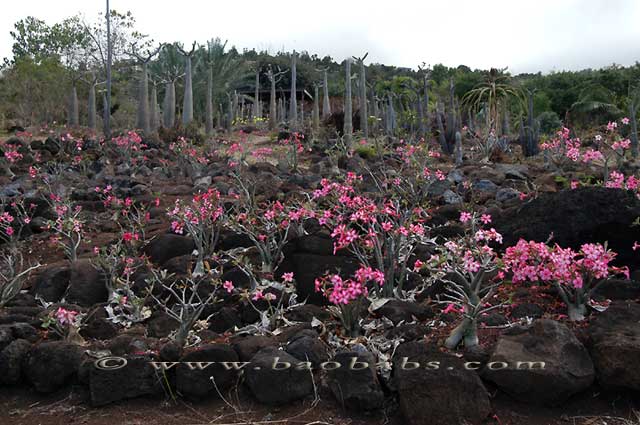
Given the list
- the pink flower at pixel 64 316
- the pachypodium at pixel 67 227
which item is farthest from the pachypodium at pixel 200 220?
the pink flower at pixel 64 316

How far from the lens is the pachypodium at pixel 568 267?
3.33m

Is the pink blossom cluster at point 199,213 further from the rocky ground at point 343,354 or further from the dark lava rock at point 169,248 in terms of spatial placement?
the rocky ground at point 343,354

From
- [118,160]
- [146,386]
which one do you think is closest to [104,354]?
[146,386]

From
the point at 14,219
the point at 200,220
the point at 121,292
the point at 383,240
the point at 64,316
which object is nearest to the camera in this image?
the point at 64,316

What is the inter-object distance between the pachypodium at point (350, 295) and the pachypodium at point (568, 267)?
74 cm

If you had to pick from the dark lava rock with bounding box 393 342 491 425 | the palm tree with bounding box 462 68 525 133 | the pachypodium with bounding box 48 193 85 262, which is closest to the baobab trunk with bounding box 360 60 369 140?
the palm tree with bounding box 462 68 525 133

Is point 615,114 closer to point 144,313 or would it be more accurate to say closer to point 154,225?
point 154,225

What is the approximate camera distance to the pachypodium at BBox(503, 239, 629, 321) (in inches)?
131

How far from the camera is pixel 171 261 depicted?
517cm

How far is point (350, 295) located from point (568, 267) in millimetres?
1174

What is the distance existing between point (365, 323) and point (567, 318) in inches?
44.9

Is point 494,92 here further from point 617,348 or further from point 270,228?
point 617,348

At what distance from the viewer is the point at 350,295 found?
131 inches

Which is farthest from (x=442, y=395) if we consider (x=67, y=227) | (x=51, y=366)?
(x=67, y=227)
